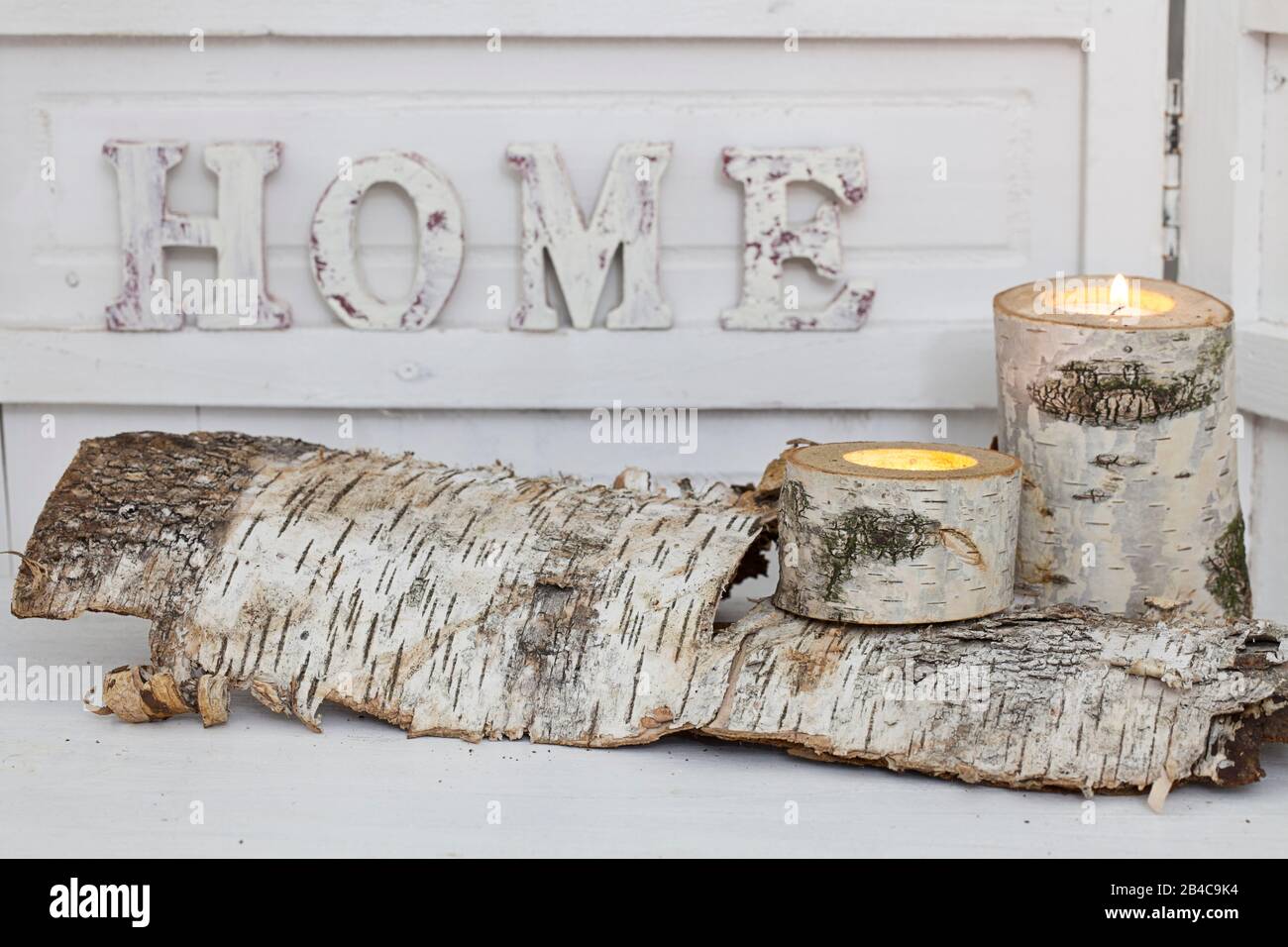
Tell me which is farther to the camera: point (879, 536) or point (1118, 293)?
point (1118, 293)

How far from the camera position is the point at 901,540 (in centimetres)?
170

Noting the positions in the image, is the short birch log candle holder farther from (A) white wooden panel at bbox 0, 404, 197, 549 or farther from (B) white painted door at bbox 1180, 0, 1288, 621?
(A) white wooden panel at bbox 0, 404, 197, 549

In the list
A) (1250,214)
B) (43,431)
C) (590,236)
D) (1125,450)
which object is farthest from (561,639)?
(1250,214)

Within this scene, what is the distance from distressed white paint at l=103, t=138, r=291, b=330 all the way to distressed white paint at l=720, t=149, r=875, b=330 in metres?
0.74

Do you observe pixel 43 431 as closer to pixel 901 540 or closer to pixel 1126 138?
pixel 901 540

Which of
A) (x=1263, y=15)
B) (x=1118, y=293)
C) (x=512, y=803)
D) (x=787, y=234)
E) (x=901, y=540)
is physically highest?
(x=1263, y=15)

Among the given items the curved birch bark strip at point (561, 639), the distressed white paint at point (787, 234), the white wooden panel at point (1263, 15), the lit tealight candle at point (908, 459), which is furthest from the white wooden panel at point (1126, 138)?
the curved birch bark strip at point (561, 639)

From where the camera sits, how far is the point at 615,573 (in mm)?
1826

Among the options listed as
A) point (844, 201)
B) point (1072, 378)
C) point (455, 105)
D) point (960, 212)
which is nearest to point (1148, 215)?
point (960, 212)

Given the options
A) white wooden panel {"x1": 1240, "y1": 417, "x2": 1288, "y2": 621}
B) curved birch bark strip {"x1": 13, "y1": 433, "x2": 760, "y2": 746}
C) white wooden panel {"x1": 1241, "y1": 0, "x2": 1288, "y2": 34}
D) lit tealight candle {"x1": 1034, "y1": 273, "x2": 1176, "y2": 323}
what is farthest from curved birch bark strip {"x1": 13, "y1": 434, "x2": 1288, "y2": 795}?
white wooden panel {"x1": 1241, "y1": 0, "x2": 1288, "y2": 34}

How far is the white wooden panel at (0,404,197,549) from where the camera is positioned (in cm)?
248

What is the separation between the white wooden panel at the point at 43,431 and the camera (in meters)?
2.48

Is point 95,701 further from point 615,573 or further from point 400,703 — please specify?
point 615,573

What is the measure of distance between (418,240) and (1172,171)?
3.94 feet
